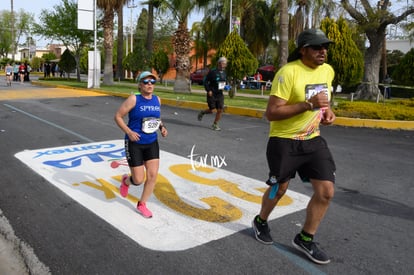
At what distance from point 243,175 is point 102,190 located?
6.79 ft

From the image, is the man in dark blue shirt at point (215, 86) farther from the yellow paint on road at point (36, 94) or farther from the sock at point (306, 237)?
the yellow paint on road at point (36, 94)

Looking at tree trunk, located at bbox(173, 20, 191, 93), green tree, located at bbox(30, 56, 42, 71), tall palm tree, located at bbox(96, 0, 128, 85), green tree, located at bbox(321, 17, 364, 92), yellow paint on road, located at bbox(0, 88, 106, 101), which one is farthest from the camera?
green tree, located at bbox(30, 56, 42, 71)

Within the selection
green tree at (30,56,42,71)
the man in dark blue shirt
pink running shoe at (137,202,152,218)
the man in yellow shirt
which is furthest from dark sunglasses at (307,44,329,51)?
green tree at (30,56,42,71)

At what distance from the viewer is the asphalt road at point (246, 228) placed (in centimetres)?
324

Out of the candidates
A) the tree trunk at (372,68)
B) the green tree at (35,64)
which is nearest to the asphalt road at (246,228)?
the tree trunk at (372,68)

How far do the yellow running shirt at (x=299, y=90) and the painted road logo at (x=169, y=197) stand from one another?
1.23 m

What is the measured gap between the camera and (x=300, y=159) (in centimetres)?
324

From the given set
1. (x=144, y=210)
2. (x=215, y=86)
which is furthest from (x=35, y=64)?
(x=144, y=210)

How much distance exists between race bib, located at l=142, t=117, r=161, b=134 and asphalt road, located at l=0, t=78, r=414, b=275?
3.43 ft

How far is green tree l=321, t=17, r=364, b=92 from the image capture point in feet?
42.1

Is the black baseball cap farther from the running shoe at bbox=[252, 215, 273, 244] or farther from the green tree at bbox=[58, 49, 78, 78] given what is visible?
the green tree at bbox=[58, 49, 78, 78]

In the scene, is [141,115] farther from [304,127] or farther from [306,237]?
[306,237]

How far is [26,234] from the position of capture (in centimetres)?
384

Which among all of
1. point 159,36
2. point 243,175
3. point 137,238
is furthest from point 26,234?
point 159,36
